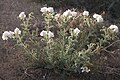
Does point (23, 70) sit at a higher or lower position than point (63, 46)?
lower

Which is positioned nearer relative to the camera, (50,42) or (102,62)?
(50,42)

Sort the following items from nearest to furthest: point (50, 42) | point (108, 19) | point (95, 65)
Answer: point (50, 42) < point (95, 65) < point (108, 19)

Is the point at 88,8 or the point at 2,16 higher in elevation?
the point at 88,8

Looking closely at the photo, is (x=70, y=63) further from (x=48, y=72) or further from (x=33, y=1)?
(x=33, y=1)

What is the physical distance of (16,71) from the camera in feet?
14.5

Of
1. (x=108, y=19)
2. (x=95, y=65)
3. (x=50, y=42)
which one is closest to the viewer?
(x=50, y=42)

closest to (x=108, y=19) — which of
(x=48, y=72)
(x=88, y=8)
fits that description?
(x=88, y=8)

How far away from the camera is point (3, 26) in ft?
17.4

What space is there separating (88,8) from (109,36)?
2174mm

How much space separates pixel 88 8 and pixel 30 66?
2.36 m

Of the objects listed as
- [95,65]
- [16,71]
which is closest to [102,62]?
[95,65]

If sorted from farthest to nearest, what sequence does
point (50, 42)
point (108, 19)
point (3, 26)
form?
point (108, 19)
point (3, 26)
point (50, 42)

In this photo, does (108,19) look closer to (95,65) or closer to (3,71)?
(95,65)

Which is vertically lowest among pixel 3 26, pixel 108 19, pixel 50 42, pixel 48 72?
pixel 48 72
